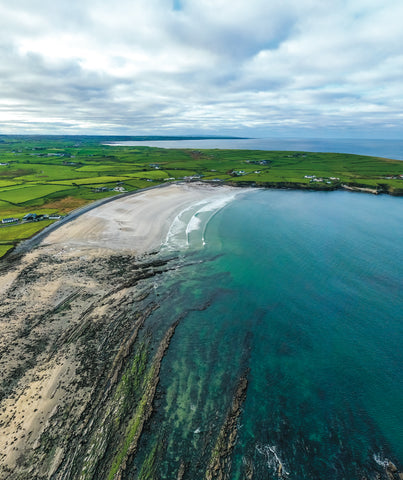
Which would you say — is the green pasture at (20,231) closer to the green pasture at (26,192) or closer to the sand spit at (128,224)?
the sand spit at (128,224)

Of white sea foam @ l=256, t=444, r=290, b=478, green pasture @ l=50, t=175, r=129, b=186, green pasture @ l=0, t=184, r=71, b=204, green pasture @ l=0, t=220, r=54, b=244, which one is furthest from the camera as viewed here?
green pasture @ l=50, t=175, r=129, b=186

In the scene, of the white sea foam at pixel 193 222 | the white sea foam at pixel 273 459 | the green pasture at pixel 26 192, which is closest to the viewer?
the white sea foam at pixel 273 459

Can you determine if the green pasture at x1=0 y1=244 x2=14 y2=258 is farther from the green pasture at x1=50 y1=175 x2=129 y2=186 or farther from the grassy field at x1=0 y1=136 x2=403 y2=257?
the green pasture at x1=50 y1=175 x2=129 y2=186

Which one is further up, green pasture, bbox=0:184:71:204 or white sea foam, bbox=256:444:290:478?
white sea foam, bbox=256:444:290:478

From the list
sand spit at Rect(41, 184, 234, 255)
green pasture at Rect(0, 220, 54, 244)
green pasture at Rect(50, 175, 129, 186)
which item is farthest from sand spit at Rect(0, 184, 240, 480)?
green pasture at Rect(50, 175, 129, 186)

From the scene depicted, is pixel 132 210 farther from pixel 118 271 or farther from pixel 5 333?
pixel 5 333

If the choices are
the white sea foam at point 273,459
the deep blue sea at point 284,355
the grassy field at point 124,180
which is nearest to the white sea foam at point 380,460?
A: the deep blue sea at point 284,355

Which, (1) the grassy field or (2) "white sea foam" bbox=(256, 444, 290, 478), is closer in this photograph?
(2) "white sea foam" bbox=(256, 444, 290, 478)
